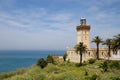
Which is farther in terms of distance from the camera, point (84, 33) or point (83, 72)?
point (84, 33)

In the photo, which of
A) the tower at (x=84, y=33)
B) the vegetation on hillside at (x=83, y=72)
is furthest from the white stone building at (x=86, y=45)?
the vegetation on hillside at (x=83, y=72)

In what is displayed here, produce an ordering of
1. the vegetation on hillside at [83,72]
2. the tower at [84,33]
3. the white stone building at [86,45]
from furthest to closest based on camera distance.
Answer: the tower at [84,33]
the white stone building at [86,45]
the vegetation on hillside at [83,72]

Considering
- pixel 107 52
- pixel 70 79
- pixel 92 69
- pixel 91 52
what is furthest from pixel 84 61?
pixel 70 79

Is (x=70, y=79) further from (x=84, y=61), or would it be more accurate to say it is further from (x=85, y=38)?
(x=85, y=38)

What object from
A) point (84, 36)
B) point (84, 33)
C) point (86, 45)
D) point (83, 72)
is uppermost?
point (84, 33)

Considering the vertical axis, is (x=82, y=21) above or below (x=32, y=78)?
above

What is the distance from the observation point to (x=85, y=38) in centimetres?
6862

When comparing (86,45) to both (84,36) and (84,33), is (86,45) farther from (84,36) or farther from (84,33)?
(84,33)

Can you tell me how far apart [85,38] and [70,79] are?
33.3 metres

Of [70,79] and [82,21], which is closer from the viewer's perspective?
[70,79]

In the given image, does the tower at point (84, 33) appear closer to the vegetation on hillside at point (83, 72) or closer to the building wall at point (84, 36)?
the building wall at point (84, 36)

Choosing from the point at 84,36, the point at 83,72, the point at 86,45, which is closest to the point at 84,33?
the point at 84,36

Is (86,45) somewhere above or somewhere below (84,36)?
below

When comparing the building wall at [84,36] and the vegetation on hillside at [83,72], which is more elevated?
the building wall at [84,36]
